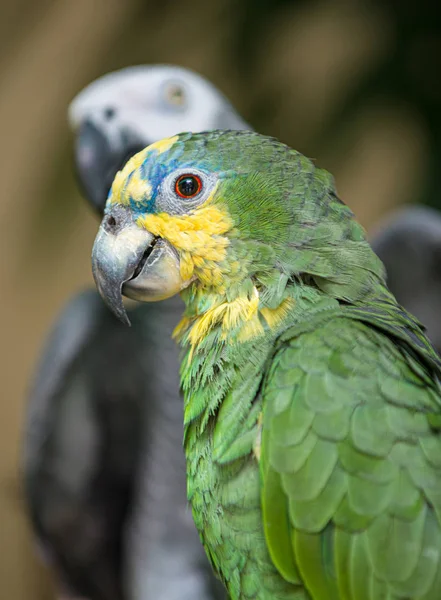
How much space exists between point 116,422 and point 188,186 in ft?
2.38

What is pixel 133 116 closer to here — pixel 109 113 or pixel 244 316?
pixel 109 113

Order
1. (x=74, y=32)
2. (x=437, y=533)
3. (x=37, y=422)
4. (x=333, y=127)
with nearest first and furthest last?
(x=437, y=533), (x=37, y=422), (x=333, y=127), (x=74, y=32)

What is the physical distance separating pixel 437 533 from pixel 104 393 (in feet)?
2.57

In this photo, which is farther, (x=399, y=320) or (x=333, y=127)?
(x=333, y=127)

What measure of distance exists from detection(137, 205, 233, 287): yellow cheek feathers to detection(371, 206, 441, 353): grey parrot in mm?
507

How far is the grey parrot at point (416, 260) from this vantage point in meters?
1.00

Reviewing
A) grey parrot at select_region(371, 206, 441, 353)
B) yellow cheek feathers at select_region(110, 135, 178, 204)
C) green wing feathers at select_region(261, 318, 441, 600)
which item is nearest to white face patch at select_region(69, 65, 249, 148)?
grey parrot at select_region(371, 206, 441, 353)

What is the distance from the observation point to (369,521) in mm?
489

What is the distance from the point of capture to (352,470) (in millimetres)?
491

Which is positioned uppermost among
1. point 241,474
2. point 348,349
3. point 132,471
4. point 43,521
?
point 348,349

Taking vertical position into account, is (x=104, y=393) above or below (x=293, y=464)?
below

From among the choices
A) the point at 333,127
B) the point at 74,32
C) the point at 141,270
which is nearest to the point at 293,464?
the point at 141,270

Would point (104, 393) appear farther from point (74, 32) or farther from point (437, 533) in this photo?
point (74, 32)

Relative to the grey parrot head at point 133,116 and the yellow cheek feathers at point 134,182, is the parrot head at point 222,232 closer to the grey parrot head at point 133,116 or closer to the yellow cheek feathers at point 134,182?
the yellow cheek feathers at point 134,182
